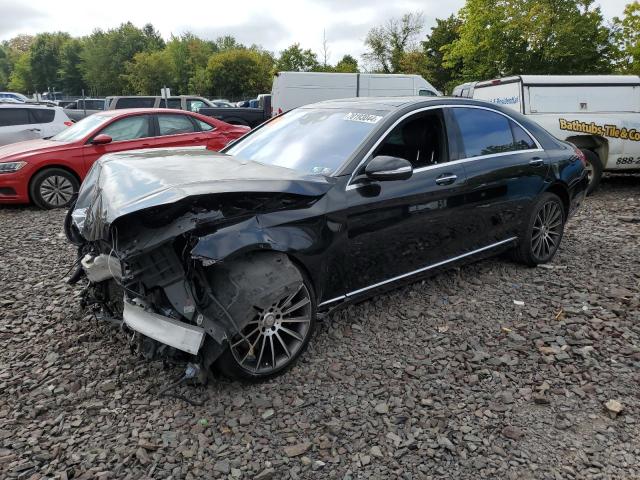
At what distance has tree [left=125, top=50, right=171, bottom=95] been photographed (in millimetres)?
55562

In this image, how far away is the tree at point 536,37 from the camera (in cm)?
2658

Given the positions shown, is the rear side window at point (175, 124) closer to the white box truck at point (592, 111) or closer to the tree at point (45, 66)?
the white box truck at point (592, 111)

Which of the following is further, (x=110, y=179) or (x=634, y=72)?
(x=634, y=72)

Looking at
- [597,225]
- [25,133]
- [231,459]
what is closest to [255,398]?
[231,459]

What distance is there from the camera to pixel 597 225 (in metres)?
6.76

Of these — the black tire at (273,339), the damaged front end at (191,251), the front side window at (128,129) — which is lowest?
the black tire at (273,339)

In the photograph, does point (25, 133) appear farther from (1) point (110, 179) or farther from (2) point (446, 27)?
(2) point (446, 27)

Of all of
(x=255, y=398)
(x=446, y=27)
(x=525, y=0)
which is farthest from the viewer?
(x=446, y=27)

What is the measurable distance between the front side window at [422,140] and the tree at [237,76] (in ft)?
154

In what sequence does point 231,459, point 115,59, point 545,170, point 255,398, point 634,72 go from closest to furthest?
point 231,459
point 255,398
point 545,170
point 634,72
point 115,59

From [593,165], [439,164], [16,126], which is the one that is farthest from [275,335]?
[16,126]

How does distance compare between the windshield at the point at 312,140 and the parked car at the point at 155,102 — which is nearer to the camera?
the windshield at the point at 312,140

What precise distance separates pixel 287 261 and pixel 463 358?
140 centimetres

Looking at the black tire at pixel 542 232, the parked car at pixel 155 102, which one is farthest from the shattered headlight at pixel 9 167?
the parked car at pixel 155 102
